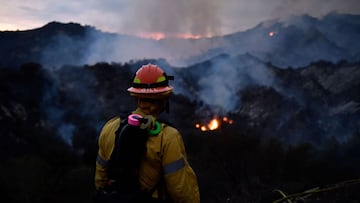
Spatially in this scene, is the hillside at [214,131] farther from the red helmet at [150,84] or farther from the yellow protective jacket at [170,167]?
the red helmet at [150,84]

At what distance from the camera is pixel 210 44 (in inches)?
1875

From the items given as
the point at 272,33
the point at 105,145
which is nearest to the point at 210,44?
the point at 272,33

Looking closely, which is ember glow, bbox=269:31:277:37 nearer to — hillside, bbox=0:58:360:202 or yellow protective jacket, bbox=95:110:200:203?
hillside, bbox=0:58:360:202

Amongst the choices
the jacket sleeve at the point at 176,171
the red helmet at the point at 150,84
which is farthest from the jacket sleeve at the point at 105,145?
the jacket sleeve at the point at 176,171

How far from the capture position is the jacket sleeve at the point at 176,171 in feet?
8.29

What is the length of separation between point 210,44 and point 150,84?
150 feet

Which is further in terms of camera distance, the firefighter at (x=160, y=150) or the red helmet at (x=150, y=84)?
the red helmet at (x=150, y=84)

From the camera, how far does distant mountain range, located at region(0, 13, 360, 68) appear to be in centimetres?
4182

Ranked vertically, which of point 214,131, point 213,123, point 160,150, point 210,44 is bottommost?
point 214,131

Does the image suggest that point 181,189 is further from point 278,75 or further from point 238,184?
point 278,75

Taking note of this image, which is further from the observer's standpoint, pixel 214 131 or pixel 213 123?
pixel 213 123

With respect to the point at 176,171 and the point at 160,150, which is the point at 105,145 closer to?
the point at 160,150

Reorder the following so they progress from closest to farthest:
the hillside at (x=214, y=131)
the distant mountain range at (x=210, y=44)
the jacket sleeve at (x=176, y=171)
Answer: the jacket sleeve at (x=176, y=171) → the hillside at (x=214, y=131) → the distant mountain range at (x=210, y=44)

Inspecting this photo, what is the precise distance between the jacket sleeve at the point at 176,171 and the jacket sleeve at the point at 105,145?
461 millimetres
